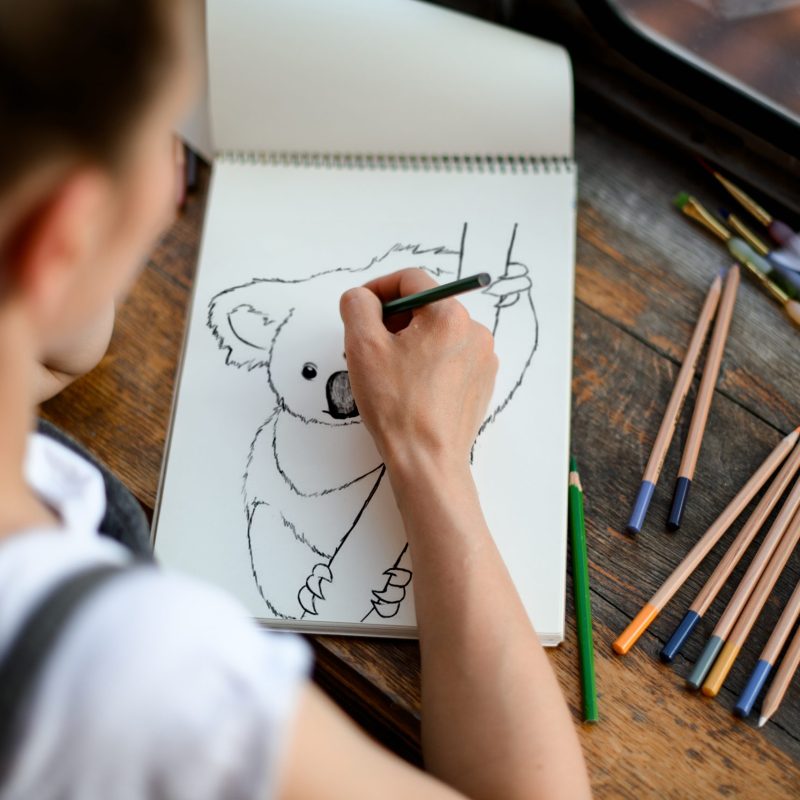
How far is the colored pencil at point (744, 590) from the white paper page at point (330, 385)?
0.31ft


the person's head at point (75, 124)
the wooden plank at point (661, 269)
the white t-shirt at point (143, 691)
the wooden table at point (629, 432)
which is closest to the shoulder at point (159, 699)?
the white t-shirt at point (143, 691)

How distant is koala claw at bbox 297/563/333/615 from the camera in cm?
60

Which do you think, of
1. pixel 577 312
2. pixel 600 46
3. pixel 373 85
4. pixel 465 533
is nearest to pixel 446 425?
pixel 465 533

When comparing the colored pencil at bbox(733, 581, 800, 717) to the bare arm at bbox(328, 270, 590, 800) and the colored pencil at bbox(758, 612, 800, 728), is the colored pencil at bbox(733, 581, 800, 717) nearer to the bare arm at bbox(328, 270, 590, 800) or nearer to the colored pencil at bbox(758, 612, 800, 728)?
the colored pencil at bbox(758, 612, 800, 728)

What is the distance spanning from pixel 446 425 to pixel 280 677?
0.27 meters

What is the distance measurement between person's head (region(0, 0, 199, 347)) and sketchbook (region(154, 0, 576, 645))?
0.28 m

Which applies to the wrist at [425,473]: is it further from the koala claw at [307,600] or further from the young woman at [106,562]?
the young woman at [106,562]

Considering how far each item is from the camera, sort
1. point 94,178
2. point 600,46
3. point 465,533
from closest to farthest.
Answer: point 94,178 → point 465,533 → point 600,46

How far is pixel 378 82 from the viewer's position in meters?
0.75

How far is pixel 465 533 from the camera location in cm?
57

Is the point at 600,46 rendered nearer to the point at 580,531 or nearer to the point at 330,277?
the point at 330,277

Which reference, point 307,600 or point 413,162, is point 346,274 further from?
point 307,600

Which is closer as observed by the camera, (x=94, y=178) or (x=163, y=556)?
(x=94, y=178)

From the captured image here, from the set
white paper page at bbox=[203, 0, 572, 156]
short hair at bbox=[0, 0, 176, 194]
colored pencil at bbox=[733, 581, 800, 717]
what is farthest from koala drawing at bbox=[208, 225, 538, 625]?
short hair at bbox=[0, 0, 176, 194]
